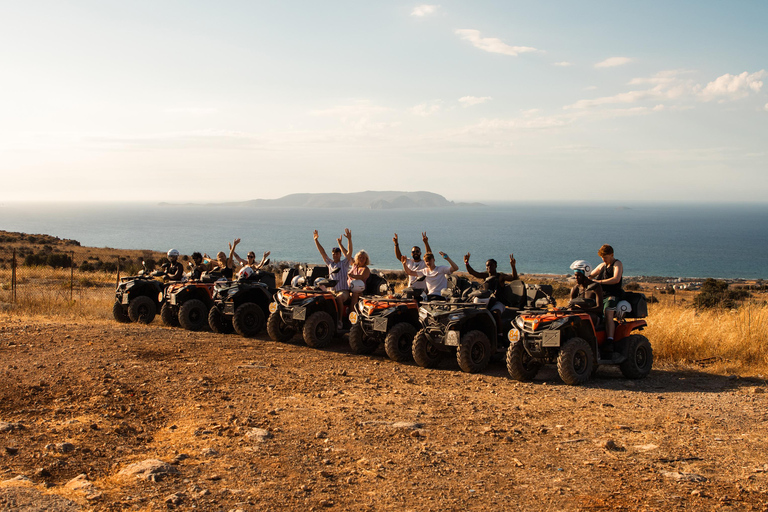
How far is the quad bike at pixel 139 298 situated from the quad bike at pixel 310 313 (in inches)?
148

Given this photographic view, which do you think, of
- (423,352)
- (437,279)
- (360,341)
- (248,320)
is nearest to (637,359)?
(423,352)

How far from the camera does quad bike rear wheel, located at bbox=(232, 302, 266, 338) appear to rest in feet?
46.7

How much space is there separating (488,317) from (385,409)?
132 inches

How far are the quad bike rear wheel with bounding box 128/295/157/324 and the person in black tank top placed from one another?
10198mm

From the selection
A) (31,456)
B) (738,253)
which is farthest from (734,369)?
(738,253)

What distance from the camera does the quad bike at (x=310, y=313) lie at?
12.8 m

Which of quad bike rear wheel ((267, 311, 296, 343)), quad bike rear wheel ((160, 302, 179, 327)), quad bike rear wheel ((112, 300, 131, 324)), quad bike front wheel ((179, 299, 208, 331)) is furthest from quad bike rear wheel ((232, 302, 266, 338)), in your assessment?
quad bike rear wheel ((112, 300, 131, 324))

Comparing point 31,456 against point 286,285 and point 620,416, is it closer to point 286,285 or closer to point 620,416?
point 620,416

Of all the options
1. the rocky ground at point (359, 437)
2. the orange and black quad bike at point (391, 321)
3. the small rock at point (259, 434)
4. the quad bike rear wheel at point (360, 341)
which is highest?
the orange and black quad bike at point (391, 321)

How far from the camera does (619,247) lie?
4860 inches

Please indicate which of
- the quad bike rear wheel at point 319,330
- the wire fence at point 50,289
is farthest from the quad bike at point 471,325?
the wire fence at point 50,289

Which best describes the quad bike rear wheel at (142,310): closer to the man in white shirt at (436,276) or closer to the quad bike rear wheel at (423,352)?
the man in white shirt at (436,276)

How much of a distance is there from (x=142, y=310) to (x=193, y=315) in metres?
1.75

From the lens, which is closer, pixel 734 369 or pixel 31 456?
pixel 31 456
